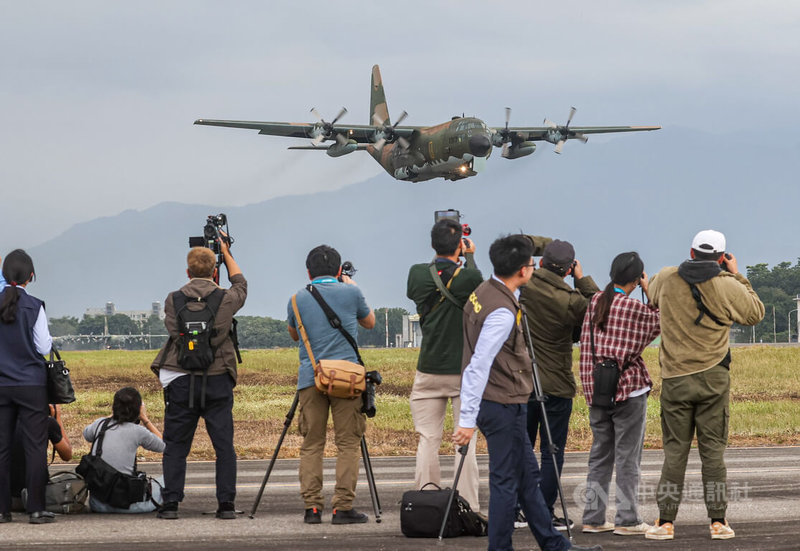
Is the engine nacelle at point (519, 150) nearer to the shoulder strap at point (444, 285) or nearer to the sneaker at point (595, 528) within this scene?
the shoulder strap at point (444, 285)

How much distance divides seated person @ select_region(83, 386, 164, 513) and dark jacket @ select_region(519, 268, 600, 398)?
11.3ft

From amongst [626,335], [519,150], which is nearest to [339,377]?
[626,335]

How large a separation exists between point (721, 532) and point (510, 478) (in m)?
2.15

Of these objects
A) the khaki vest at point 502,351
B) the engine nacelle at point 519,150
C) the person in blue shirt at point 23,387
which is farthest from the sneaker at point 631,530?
the engine nacelle at point 519,150

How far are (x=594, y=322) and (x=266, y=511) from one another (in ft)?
11.3

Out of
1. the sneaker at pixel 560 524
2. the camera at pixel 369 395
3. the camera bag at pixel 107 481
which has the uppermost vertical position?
the camera at pixel 369 395

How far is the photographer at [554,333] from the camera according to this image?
331 inches

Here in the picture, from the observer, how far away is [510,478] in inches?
267

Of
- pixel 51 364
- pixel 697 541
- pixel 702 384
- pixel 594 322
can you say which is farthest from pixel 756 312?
pixel 51 364

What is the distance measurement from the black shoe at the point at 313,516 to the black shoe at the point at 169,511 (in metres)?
1.15

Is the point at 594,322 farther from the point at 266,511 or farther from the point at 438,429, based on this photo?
the point at 266,511

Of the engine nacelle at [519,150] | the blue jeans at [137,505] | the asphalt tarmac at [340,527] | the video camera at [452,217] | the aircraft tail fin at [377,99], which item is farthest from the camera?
the aircraft tail fin at [377,99]

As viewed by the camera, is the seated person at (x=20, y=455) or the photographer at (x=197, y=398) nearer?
the photographer at (x=197, y=398)

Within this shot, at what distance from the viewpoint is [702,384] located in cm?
795
